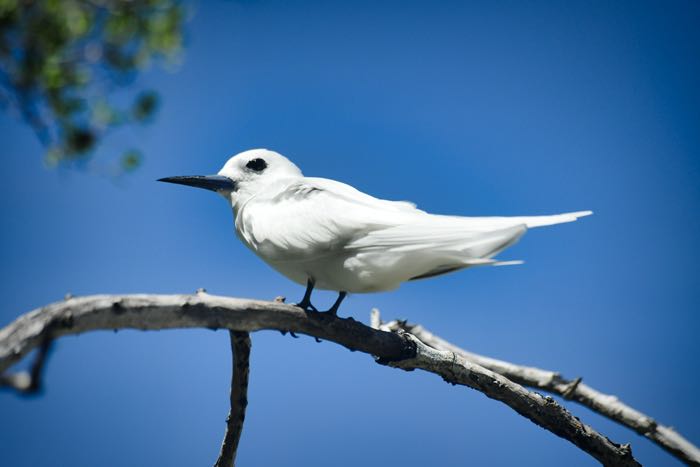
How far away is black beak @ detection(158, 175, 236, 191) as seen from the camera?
2.40 meters

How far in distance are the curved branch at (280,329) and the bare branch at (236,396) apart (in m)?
0.17

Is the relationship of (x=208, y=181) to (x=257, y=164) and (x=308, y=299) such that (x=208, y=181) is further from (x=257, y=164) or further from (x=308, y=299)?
(x=308, y=299)

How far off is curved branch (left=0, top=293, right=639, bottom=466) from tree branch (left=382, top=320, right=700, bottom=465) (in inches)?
21.8

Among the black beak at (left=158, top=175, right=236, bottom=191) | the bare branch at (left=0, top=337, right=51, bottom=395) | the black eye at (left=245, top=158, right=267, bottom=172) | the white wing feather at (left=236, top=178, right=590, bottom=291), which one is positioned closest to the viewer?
the bare branch at (left=0, top=337, right=51, bottom=395)

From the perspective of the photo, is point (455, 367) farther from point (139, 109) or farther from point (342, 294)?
point (139, 109)

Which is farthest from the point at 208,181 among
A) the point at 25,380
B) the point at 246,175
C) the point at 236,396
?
the point at 25,380

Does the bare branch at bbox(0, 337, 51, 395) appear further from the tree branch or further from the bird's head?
the tree branch

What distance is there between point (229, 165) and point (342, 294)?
0.82 metres

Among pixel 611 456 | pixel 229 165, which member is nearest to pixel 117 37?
pixel 229 165

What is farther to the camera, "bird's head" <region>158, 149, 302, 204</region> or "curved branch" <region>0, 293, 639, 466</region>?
"bird's head" <region>158, 149, 302, 204</region>

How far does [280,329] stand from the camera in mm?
1886

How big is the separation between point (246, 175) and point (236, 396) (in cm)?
98

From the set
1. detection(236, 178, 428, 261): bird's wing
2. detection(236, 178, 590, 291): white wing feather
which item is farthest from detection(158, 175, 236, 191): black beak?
detection(236, 178, 590, 291): white wing feather

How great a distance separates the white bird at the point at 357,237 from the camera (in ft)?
6.25
